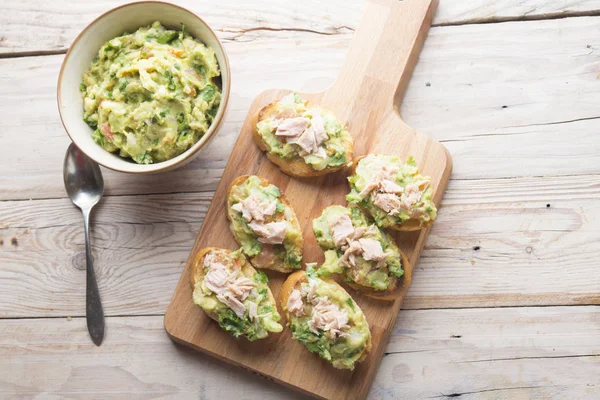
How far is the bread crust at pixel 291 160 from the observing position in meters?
2.81

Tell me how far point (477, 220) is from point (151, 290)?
5.49 ft

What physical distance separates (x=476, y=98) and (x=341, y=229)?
1.03m

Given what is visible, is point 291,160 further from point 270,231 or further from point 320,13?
point 320,13

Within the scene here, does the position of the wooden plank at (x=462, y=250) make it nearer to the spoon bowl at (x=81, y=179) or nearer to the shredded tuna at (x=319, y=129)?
the spoon bowl at (x=81, y=179)

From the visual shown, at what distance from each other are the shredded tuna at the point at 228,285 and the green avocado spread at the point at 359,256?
1.18 ft

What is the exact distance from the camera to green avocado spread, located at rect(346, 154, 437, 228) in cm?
270

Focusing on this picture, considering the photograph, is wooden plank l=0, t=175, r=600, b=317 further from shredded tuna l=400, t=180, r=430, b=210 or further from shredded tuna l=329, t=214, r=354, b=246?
shredded tuna l=329, t=214, r=354, b=246

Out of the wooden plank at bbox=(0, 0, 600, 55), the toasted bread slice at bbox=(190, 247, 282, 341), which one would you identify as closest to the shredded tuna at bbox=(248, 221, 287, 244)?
the toasted bread slice at bbox=(190, 247, 282, 341)

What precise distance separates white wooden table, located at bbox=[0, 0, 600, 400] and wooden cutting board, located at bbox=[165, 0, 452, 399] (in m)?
0.18

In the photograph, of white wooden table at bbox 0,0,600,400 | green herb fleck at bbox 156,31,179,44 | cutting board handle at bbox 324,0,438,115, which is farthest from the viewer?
white wooden table at bbox 0,0,600,400

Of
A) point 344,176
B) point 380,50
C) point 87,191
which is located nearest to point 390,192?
point 344,176

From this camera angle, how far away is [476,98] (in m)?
3.09

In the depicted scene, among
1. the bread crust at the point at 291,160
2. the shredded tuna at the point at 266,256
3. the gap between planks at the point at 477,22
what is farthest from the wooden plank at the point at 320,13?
the shredded tuna at the point at 266,256

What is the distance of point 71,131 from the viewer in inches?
98.7
